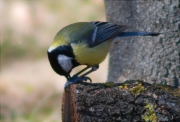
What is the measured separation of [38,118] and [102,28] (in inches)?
49.0

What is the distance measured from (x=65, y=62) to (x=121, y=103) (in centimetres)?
64

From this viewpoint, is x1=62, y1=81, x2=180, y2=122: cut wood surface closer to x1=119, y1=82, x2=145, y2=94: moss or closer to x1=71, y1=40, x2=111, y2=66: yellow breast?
x1=119, y1=82, x2=145, y2=94: moss

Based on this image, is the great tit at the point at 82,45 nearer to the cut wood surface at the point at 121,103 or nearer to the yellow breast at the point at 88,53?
the yellow breast at the point at 88,53

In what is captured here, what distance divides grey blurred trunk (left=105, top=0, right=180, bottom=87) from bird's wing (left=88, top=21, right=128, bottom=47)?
0.16 metres

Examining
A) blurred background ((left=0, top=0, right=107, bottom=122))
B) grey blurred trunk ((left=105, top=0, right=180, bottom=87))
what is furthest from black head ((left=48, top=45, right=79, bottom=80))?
blurred background ((left=0, top=0, right=107, bottom=122))

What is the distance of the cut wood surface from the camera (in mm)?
2820

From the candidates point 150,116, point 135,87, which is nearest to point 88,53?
point 135,87

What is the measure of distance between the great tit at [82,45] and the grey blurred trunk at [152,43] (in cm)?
14

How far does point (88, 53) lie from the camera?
353 centimetres

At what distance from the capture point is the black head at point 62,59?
3.29 meters

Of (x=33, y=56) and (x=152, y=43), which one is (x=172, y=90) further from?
(x=33, y=56)

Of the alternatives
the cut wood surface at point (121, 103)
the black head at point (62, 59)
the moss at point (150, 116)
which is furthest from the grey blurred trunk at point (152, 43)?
the moss at point (150, 116)

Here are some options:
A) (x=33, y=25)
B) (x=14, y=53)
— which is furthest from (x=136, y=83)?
(x=33, y=25)

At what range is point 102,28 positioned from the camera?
145 inches
